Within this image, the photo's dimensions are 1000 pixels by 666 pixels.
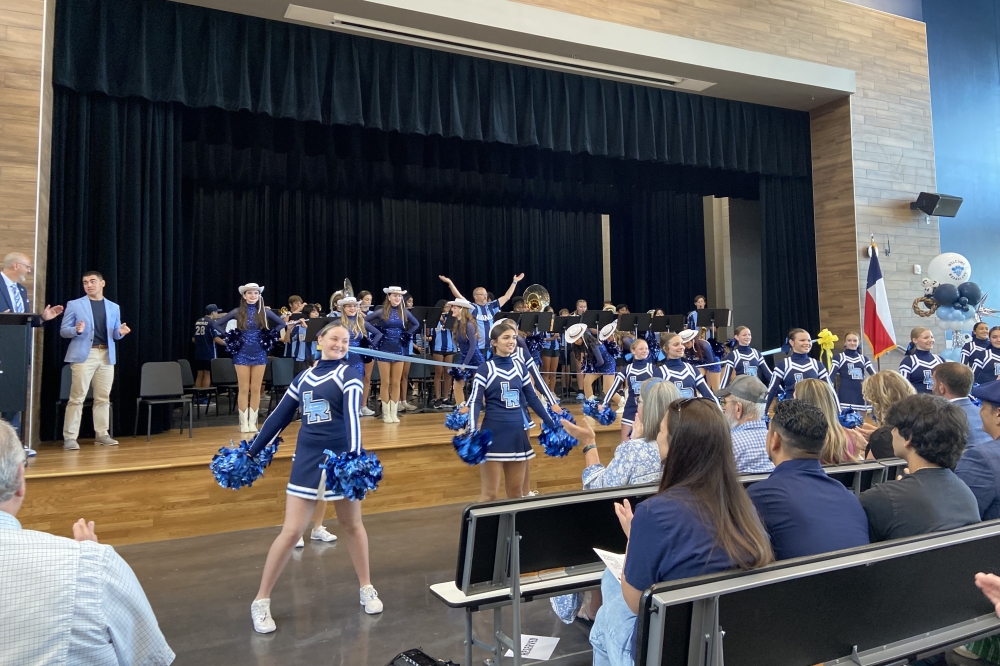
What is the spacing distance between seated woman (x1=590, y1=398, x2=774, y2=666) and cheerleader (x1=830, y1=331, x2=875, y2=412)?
23.7ft

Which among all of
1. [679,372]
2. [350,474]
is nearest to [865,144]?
[679,372]

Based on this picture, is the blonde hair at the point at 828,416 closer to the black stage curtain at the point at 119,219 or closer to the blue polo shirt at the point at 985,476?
the blue polo shirt at the point at 985,476

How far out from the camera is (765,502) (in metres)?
2.12

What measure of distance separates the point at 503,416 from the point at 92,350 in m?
4.27

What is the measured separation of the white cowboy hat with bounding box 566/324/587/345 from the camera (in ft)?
31.7

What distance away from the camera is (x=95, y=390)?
22.4 ft

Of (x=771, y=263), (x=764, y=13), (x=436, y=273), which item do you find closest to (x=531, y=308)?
(x=436, y=273)

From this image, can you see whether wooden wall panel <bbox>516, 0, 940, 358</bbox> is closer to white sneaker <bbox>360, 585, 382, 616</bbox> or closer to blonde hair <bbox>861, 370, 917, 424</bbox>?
blonde hair <bbox>861, 370, 917, 424</bbox>

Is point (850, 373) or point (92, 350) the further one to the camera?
point (850, 373)

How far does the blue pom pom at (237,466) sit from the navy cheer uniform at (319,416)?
0.16ft

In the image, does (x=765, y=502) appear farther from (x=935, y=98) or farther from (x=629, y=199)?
(x=629, y=199)

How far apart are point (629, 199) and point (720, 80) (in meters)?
5.70

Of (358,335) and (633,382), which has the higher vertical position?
(358,335)

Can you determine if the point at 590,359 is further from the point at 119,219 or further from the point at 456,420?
the point at 119,219
